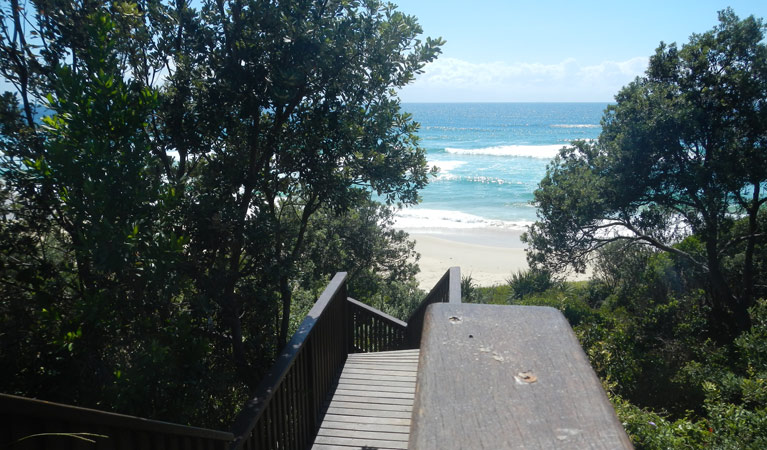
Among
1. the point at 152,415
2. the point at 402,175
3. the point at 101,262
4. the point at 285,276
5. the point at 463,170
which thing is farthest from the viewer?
the point at 463,170

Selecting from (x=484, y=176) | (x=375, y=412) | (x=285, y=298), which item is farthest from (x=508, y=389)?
(x=484, y=176)

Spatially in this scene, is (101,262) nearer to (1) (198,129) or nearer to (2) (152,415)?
(2) (152,415)

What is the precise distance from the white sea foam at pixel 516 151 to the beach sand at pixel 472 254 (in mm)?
30553

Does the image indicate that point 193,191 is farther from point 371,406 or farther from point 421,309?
point 421,309

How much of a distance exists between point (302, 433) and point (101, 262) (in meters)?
1.87

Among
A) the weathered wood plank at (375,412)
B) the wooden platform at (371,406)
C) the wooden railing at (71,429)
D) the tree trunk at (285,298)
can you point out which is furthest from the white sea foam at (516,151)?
the wooden railing at (71,429)

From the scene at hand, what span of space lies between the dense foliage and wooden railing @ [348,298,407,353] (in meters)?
1.06

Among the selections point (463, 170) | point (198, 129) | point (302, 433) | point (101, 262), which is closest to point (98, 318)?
point (101, 262)

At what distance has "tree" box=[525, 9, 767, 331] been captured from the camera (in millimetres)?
10070

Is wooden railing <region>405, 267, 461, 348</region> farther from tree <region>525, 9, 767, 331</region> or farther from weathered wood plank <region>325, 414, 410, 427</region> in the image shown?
tree <region>525, 9, 767, 331</region>

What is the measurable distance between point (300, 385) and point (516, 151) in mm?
60628

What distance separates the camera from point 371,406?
4379mm

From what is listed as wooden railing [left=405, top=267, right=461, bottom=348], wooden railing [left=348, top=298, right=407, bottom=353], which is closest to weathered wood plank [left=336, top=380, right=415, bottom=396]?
wooden railing [left=405, top=267, right=461, bottom=348]

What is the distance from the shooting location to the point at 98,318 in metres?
3.17
